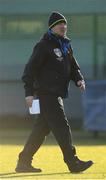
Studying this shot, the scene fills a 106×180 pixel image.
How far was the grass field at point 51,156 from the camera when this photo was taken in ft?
32.2

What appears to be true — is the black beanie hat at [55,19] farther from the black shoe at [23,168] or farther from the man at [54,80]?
the black shoe at [23,168]

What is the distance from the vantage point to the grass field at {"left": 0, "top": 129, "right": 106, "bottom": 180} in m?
9.81

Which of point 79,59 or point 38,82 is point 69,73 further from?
point 79,59

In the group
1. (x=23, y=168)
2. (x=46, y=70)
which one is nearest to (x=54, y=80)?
(x=46, y=70)

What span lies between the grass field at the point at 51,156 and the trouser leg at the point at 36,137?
0.27 metres

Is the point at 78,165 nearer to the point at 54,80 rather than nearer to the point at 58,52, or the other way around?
the point at 54,80

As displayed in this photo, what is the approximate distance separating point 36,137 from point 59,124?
477 millimetres

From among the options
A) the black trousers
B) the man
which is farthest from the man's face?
the black trousers

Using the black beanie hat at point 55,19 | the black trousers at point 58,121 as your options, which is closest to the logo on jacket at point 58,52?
the black beanie hat at point 55,19

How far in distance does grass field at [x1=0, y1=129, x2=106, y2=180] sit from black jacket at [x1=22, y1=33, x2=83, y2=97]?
3.18 ft

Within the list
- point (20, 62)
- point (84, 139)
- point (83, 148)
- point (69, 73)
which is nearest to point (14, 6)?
point (20, 62)

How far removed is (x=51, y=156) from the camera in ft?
41.0

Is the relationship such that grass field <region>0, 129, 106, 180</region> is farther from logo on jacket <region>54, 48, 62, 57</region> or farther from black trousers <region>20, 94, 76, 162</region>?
logo on jacket <region>54, 48, 62, 57</region>

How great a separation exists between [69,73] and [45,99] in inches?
17.2
